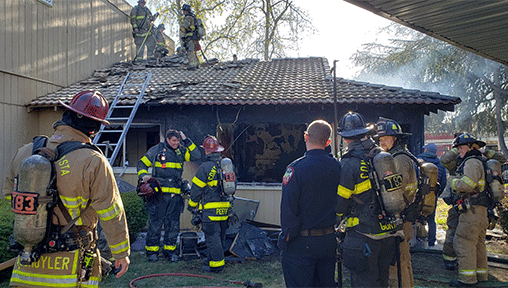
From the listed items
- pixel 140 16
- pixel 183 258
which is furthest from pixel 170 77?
pixel 183 258

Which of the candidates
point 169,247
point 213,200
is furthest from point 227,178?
point 169,247

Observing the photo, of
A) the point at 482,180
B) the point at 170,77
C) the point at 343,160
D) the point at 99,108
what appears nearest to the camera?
the point at 99,108

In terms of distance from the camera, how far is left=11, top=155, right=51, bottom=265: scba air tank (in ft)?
8.66

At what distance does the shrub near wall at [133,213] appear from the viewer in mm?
7211

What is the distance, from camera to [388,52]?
2422cm

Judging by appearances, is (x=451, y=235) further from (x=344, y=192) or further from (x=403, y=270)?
(x=344, y=192)

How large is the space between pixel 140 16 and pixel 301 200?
1345 cm

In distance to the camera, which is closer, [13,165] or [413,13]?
[13,165]

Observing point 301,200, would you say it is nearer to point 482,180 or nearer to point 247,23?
point 482,180

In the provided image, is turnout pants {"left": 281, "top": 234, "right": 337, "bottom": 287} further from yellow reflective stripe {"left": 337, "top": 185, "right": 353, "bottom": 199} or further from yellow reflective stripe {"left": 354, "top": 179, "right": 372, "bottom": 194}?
yellow reflective stripe {"left": 354, "top": 179, "right": 372, "bottom": 194}

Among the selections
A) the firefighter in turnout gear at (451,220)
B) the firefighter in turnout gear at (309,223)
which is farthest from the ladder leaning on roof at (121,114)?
the firefighter in turnout gear at (451,220)

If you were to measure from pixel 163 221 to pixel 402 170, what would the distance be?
4342mm

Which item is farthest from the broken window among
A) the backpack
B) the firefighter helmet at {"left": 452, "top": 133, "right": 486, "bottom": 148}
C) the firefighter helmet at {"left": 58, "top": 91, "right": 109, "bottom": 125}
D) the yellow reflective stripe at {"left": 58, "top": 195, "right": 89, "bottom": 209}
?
the yellow reflective stripe at {"left": 58, "top": 195, "right": 89, "bottom": 209}

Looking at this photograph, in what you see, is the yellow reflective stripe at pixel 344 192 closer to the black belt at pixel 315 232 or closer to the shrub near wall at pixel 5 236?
the black belt at pixel 315 232
